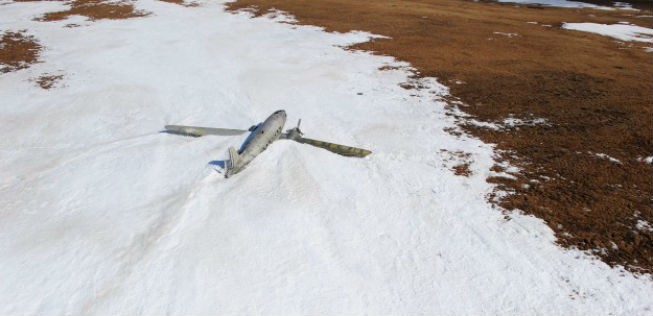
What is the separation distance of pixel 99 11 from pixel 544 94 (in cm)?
4314

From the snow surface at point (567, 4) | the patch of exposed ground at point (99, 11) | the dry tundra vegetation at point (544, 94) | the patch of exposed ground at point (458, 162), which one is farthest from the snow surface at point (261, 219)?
the snow surface at point (567, 4)

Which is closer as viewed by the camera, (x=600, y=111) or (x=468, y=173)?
(x=468, y=173)

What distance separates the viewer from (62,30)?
35844mm

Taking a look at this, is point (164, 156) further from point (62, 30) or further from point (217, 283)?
point (62, 30)

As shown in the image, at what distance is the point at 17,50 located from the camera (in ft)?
99.6

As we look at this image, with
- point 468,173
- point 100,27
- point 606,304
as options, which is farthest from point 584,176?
point 100,27

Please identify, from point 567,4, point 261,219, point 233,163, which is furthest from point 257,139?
point 567,4

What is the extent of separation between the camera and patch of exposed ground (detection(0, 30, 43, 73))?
90.5 ft

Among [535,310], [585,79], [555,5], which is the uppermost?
[555,5]

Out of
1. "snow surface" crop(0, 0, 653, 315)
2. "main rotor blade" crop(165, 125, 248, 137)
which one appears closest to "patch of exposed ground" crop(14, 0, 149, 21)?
"snow surface" crop(0, 0, 653, 315)

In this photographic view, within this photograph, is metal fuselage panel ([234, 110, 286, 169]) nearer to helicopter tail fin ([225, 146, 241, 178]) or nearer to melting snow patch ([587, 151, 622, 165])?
helicopter tail fin ([225, 146, 241, 178])

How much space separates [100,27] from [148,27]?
438 cm

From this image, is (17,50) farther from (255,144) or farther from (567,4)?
(567,4)

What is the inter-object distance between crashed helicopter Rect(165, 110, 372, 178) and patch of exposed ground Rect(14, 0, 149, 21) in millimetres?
29032
